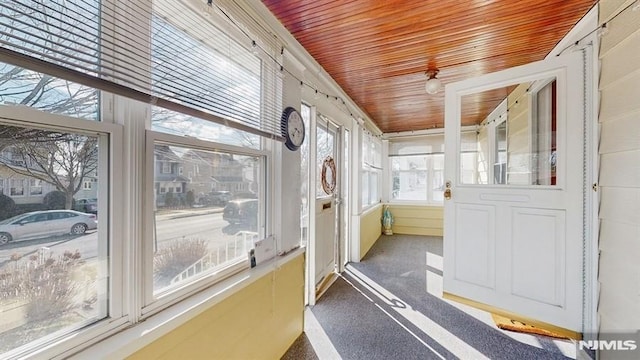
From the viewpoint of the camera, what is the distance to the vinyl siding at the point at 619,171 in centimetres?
131

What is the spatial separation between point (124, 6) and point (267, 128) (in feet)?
2.93

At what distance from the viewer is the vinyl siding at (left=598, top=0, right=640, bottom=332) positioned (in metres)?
1.31

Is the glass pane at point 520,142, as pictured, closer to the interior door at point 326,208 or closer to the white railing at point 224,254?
the interior door at point 326,208

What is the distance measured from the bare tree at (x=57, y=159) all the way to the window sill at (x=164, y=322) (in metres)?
0.46

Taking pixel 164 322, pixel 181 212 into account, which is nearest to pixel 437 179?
pixel 181 212

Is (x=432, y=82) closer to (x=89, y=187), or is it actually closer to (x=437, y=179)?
(x=89, y=187)

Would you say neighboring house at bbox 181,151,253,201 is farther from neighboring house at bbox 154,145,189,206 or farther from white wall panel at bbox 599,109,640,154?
white wall panel at bbox 599,109,640,154

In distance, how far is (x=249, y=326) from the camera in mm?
1456

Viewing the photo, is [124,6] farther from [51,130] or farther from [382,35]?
[382,35]

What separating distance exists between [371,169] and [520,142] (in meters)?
2.43

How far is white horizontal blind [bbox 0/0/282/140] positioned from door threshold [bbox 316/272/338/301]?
1858mm

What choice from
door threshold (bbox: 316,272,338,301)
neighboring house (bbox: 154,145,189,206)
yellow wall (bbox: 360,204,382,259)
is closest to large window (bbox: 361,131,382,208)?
yellow wall (bbox: 360,204,382,259)

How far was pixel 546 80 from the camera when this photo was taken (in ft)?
6.35

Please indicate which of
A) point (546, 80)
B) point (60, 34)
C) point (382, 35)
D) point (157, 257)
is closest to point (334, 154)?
point (382, 35)
